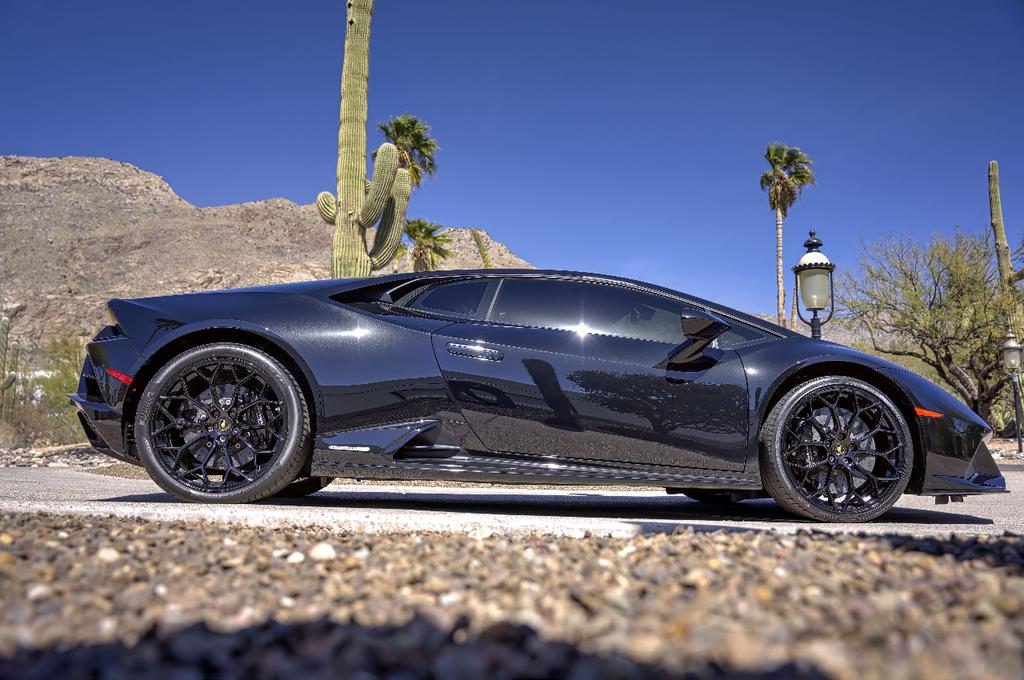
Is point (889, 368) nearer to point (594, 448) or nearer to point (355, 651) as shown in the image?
point (594, 448)

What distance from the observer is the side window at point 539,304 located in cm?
345

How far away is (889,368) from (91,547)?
11.2ft

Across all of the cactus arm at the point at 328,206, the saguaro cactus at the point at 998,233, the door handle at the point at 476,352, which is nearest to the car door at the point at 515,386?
the door handle at the point at 476,352

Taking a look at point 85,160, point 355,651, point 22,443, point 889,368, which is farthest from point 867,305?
point 85,160

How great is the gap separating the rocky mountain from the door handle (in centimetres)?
4034

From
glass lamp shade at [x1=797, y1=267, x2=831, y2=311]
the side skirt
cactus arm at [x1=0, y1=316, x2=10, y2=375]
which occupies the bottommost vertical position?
the side skirt

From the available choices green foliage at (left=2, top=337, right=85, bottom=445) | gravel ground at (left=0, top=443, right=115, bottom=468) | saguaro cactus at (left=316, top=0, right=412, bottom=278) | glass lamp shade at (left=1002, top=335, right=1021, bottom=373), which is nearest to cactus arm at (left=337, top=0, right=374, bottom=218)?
saguaro cactus at (left=316, top=0, right=412, bottom=278)

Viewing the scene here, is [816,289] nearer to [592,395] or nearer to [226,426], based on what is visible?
[592,395]

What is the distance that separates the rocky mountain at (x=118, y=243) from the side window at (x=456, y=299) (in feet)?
131

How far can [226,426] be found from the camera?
3299 mm

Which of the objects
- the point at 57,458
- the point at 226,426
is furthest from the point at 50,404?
the point at 226,426

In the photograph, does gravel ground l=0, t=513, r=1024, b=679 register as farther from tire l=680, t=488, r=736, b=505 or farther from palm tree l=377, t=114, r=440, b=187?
palm tree l=377, t=114, r=440, b=187

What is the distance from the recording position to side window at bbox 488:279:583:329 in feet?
11.3

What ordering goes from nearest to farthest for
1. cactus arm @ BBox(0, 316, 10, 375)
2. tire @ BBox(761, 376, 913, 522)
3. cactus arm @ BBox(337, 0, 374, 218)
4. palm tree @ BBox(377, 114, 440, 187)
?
1. tire @ BBox(761, 376, 913, 522)
2. cactus arm @ BBox(337, 0, 374, 218)
3. cactus arm @ BBox(0, 316, 10, 375)
4. palm tree @ BBox(377, 114, 440, 187)
